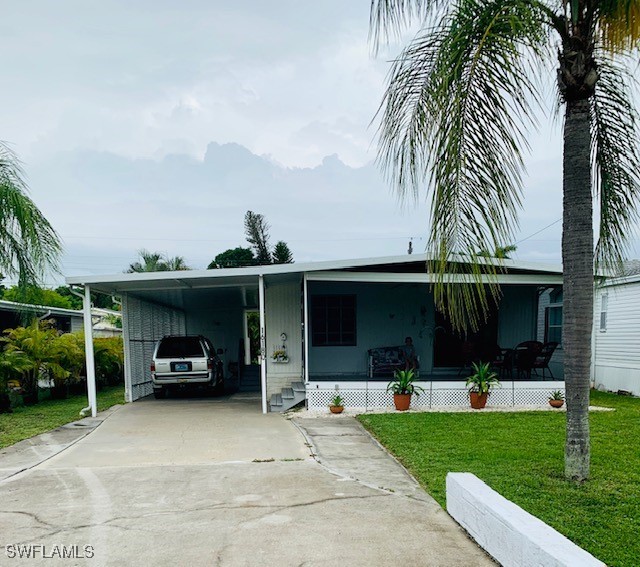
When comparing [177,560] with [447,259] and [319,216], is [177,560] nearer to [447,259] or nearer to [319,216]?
[447,259]

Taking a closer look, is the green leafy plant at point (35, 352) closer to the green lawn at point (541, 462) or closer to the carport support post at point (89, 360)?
the carport support post at point (89, 360)

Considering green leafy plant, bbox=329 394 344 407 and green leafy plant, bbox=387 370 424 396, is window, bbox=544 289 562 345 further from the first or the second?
green leafy plant, bbox=329 394 344 407

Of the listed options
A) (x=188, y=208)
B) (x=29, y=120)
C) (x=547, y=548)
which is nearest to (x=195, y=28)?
(x=29, y=120)

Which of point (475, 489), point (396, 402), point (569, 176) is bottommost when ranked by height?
point (396, 402)

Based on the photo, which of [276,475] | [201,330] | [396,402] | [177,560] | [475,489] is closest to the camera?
[177,560]

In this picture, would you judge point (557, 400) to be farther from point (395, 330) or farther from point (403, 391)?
point (395, 330)

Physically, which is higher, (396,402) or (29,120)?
(29,120)

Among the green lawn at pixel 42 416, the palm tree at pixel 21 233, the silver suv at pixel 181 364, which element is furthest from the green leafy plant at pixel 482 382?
the palm tree at pixel 21 233

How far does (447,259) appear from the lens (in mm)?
4074

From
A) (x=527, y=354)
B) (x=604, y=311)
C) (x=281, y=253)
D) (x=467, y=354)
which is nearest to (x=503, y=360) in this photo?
(x=527, y=354)

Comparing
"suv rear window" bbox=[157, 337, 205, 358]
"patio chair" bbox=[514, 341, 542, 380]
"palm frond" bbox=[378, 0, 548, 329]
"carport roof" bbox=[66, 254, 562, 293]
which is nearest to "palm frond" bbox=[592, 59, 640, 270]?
"palm frond" bbox=[378, 0, 548, 329]

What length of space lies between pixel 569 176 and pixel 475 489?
3.02m

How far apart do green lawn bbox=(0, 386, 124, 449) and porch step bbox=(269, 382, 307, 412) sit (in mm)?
4157

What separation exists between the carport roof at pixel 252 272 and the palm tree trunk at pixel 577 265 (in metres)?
5.34
